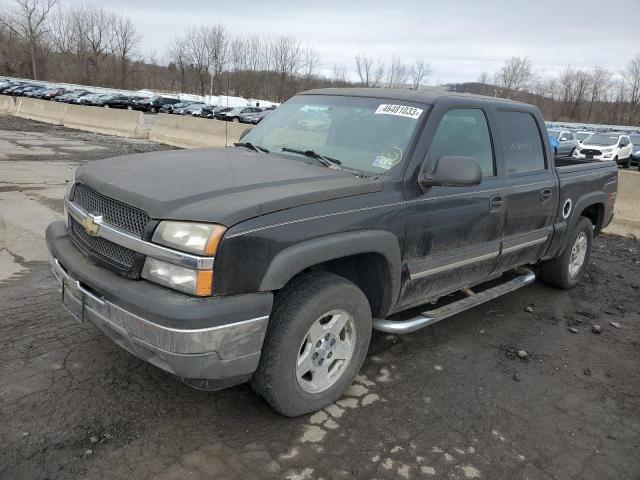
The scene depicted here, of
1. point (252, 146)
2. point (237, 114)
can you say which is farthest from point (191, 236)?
point (237, 114)

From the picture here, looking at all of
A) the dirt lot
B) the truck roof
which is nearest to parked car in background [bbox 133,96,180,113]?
the dirt lot

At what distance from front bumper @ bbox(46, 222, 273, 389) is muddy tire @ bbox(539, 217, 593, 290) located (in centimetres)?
397

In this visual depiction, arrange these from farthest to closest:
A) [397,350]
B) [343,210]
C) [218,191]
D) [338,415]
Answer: [397,350] → [338,415] → [343,210] → [218,191]

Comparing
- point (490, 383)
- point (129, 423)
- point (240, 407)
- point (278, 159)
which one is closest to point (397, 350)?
point (490, 383)

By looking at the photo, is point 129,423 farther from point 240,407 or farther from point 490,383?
point 490,383

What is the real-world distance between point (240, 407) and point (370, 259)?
1.20 m

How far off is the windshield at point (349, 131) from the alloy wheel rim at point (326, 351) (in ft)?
3.31

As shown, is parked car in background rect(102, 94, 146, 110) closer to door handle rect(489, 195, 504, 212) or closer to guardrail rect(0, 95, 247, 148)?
guardrail rect(0, 95, 247, 148)

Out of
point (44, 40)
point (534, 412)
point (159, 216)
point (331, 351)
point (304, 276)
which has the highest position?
point (44, 40)

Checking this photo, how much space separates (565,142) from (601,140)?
1.51 meters

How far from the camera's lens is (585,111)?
268 ft

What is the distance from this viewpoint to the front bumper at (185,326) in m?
2.44

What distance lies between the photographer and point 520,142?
4.52m

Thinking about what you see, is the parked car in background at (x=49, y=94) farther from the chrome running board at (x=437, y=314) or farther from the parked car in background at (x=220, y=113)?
the chrome running board at (x=437, y=314)
